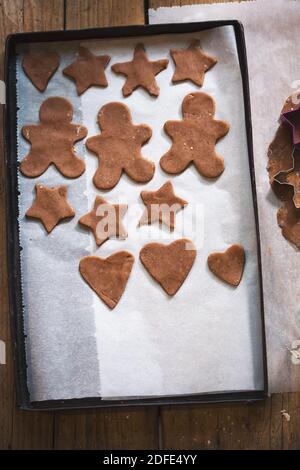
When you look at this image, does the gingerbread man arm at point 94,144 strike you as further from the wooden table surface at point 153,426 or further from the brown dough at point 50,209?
the wooden table surface at point 153,426

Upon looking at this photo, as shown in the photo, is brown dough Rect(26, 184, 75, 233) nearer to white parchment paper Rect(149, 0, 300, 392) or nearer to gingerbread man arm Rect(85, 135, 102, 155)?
gingerbread man arm Rect(85, 135, 102, 155)

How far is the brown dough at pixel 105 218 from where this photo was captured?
117 cm

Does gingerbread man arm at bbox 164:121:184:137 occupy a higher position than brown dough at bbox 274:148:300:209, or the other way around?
gingerbread man arm at bbox 164:121:184:137

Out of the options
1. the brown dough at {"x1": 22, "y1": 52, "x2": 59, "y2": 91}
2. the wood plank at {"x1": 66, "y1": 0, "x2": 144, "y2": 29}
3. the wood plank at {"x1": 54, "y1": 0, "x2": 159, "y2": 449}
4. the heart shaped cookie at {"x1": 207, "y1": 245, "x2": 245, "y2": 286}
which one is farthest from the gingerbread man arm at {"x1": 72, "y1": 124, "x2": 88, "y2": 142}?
the wood plank at {"x1": 54, "y1": 0, "x2": 159, "y2": 449}

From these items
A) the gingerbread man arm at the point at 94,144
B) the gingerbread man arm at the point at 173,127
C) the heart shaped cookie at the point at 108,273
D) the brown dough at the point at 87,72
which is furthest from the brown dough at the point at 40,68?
the heart shaped cookie at the point at 108,273

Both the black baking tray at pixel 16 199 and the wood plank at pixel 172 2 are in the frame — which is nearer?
the black baking tray at pixel 16 199

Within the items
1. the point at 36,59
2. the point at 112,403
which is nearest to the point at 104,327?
the point at 112,403

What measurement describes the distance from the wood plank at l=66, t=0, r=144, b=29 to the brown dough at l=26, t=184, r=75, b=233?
350 mm

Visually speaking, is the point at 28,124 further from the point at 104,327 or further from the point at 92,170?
the point at 104,327

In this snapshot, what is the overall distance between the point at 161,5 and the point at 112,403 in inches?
30.9

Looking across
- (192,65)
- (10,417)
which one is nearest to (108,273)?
(10,417)

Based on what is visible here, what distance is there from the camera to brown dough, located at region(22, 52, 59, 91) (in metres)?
1.21

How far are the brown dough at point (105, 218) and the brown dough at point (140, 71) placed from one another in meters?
0.22

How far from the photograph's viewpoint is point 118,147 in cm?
119
